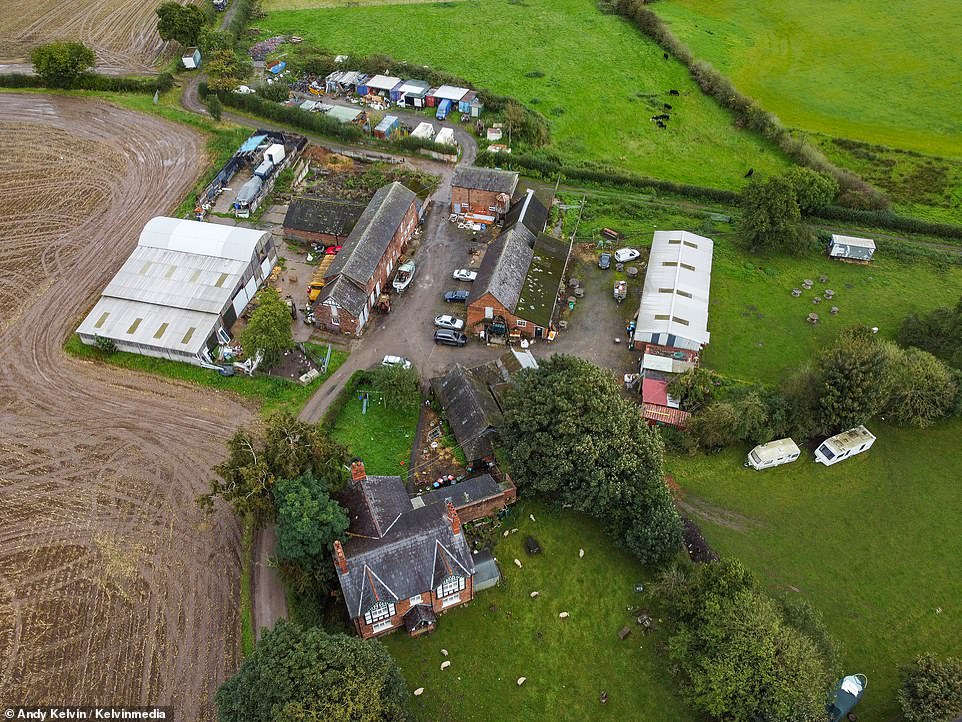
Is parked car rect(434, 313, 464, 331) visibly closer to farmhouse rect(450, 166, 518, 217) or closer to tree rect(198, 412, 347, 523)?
farmhouse rect(450, 166, 518, 217)

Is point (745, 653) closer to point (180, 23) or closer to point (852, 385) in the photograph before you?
point (852, 385)

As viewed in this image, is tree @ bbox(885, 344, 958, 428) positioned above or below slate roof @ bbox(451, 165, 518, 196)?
below

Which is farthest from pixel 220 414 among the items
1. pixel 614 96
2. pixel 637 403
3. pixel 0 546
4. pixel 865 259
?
pixel 614 96

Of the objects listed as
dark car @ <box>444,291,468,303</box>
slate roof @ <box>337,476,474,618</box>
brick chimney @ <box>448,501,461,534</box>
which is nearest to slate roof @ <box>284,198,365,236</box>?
dark car @ <box>444,291,468,303</box>

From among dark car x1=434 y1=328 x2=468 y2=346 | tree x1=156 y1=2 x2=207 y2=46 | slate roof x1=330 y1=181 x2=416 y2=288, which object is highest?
tree x1=156 y1=2 x2=207 y2=46

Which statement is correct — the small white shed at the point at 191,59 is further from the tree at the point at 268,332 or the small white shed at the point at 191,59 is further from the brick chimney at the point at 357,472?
the brick chimney at the point at 357,472

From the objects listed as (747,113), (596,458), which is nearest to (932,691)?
(596,458)

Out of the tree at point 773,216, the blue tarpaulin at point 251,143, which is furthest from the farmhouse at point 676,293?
the blue tarpaulin at point 251,143
